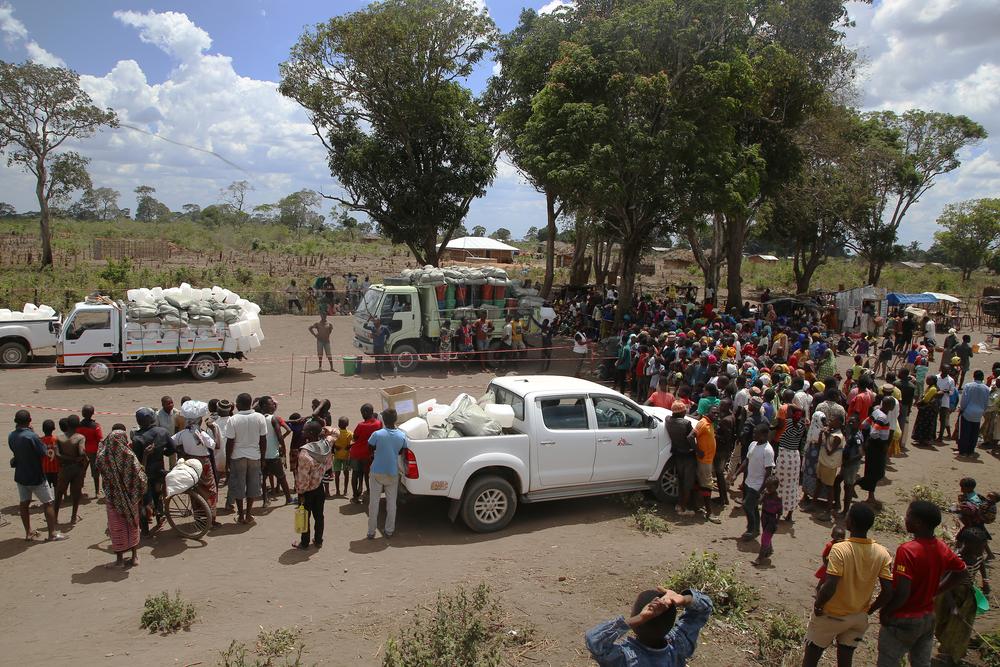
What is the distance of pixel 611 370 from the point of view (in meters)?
16.3

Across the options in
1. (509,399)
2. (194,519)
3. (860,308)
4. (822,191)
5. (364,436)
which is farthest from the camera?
(822,191)

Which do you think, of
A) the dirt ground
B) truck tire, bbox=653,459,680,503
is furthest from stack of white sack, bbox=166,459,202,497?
truck tire, bbox=653,459,680,503

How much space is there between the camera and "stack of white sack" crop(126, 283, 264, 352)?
1524 cm

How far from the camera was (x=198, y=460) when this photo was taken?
24.3 ft

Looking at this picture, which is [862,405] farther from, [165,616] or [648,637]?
[165,616]

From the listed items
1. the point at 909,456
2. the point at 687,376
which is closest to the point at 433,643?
the point at 687,376

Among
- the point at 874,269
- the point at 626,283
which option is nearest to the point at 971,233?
the point at 874,269

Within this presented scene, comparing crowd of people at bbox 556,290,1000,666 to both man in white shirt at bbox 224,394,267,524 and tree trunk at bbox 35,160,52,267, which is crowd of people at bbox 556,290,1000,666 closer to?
man in white shirt at bbox 224,394,267,524

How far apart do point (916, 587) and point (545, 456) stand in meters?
4.07

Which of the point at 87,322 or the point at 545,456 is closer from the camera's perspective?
the point at 545,456

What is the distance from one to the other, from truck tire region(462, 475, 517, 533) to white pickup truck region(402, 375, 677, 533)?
0.01m

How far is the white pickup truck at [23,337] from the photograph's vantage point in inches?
656

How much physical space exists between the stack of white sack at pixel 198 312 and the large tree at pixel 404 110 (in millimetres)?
14925

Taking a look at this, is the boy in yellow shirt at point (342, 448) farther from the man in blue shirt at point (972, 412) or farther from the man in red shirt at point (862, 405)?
the man in blue shirt at point (972, 412)
